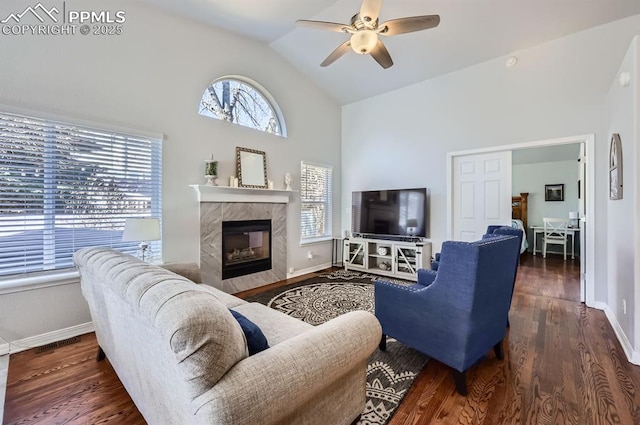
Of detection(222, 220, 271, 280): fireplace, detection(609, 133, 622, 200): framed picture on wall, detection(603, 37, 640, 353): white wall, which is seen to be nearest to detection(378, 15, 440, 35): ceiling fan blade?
detection(603, 37, 640, 353): white wall

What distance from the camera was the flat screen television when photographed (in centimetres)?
462

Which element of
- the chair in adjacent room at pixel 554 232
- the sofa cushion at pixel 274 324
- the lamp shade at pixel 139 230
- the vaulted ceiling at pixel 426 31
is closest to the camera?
the sofa cushion at pixel 274 324

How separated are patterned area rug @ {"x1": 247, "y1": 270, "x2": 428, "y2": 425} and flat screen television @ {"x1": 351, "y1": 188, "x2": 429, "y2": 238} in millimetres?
879

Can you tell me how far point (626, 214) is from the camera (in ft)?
8.16

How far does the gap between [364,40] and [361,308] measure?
280 centimetres

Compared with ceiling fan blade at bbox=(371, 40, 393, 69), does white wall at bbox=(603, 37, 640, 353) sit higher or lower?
lower

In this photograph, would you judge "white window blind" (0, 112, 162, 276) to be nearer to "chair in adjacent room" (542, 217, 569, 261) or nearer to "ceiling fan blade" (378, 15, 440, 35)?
"ceiling fan blade" (378, 15, 440, 35)

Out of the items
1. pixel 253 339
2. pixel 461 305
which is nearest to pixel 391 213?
pixel 461 305

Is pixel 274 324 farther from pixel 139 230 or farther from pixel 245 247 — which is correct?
pixel 245 247

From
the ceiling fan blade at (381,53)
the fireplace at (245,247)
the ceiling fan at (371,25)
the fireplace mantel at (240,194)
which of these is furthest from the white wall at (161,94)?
the ceiling fan blade at (381,53)

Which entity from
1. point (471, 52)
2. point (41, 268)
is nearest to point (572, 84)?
point (471, 52)

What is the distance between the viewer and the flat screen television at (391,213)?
4617mm

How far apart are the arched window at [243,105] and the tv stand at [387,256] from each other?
2427mm

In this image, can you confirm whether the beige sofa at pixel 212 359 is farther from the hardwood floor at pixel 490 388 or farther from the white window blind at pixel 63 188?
the white window blind at pixel 63 188
